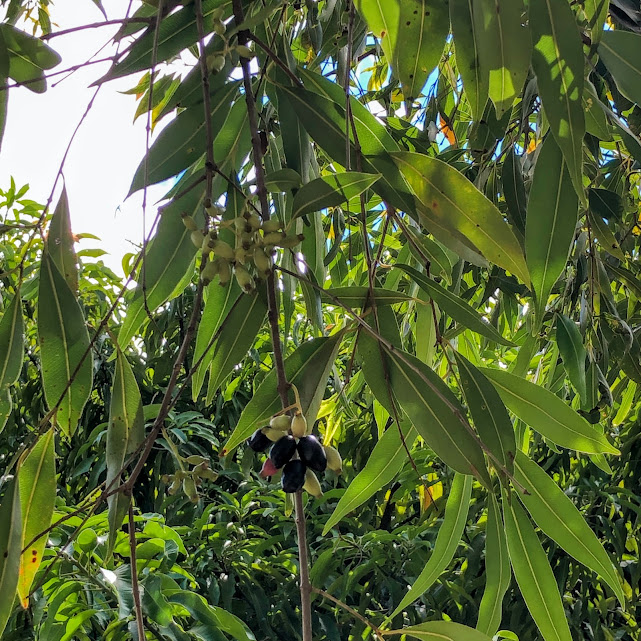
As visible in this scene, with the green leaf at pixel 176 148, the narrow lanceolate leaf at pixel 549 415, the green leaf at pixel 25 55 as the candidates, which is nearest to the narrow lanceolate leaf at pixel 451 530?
the narrow lanceolate leaf at pixel 549 415

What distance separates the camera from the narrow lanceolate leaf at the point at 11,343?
0.62 meters

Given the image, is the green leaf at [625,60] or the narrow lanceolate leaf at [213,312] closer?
the green leaf at [625,60]

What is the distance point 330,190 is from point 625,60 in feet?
0.95

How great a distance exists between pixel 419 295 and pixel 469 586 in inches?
32.9

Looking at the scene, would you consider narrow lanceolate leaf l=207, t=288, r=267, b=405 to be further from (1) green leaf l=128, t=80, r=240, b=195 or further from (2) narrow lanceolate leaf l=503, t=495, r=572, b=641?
(2) narrow lanceolate leaf l=503, t=495, r=572, b=641

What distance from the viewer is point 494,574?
747mm

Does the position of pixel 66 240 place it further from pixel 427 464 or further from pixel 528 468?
pixel 427 464

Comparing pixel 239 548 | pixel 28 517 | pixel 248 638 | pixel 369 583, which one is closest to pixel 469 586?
pixel 369 583

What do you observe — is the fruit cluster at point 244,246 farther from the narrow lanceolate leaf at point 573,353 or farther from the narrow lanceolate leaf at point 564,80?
the narrow lanceolate leaf at point 573,353

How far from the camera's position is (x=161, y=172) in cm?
64

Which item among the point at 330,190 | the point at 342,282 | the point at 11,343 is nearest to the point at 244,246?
the point at 330,190

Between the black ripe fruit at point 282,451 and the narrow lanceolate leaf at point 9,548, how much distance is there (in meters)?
0.20

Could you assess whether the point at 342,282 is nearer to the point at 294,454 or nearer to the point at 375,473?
the point at 375,473

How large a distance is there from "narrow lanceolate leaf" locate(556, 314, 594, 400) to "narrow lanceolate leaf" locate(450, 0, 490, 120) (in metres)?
0.38
